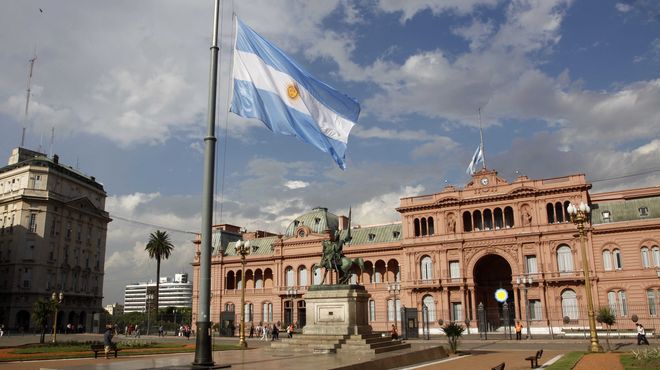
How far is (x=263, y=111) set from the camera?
54.1 feet

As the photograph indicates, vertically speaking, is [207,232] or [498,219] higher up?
[498,219]

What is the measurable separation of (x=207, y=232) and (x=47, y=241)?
248 ft

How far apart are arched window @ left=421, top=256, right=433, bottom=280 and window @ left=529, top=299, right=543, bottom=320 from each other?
464 inches

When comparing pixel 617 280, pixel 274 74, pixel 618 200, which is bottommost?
pixel 617 280

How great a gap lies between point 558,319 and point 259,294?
40884 millimetres

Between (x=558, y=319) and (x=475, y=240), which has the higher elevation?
(x=475, y=240)

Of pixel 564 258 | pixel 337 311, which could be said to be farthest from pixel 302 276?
pixel 337 311

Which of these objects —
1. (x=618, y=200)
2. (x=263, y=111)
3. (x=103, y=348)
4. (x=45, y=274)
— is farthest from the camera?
(x=45, y=274)

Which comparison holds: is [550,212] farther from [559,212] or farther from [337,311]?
[337,311]

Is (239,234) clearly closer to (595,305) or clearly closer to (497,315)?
(497,315)

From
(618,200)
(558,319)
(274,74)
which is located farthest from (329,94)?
(618,200)

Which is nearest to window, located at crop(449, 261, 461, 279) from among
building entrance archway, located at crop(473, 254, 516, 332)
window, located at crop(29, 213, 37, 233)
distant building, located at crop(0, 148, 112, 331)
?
building entrance archway, located at crop(473, 254, 516, 332)

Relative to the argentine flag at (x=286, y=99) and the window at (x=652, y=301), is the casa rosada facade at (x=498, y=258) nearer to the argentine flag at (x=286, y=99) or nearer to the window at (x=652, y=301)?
the window at (x=652, y=301)

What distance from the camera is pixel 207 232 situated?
1384 centimetres
